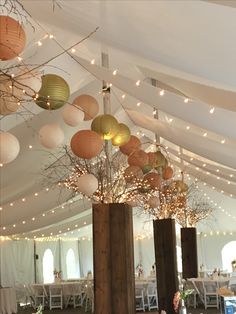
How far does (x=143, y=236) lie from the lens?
18.4 m

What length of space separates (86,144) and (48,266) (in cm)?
1371

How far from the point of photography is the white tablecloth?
1234cm

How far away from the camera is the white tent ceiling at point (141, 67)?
3.20 m

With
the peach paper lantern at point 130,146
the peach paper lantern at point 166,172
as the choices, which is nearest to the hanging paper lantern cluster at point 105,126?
the peach paper lantern at point 130,146

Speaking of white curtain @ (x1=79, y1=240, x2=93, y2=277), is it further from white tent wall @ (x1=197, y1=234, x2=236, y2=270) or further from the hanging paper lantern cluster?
the hanging paper lantern cluster

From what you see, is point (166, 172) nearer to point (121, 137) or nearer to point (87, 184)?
point (121, 137)

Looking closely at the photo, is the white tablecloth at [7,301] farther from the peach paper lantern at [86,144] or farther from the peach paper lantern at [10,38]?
the peach paper lantern at [10,38]

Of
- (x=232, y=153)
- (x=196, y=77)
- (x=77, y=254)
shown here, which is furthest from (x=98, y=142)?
(x=77, y=254)

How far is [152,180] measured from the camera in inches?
280

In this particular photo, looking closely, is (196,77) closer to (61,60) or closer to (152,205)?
(61,60)

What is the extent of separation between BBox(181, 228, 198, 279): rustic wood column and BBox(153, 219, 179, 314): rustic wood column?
348cm

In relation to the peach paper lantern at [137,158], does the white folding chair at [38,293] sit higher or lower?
lower

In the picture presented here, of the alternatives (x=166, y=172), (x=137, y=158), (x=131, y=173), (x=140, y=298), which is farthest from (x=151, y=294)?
(x=137, y=158)

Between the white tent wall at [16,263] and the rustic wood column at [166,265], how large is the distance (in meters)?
7.54
